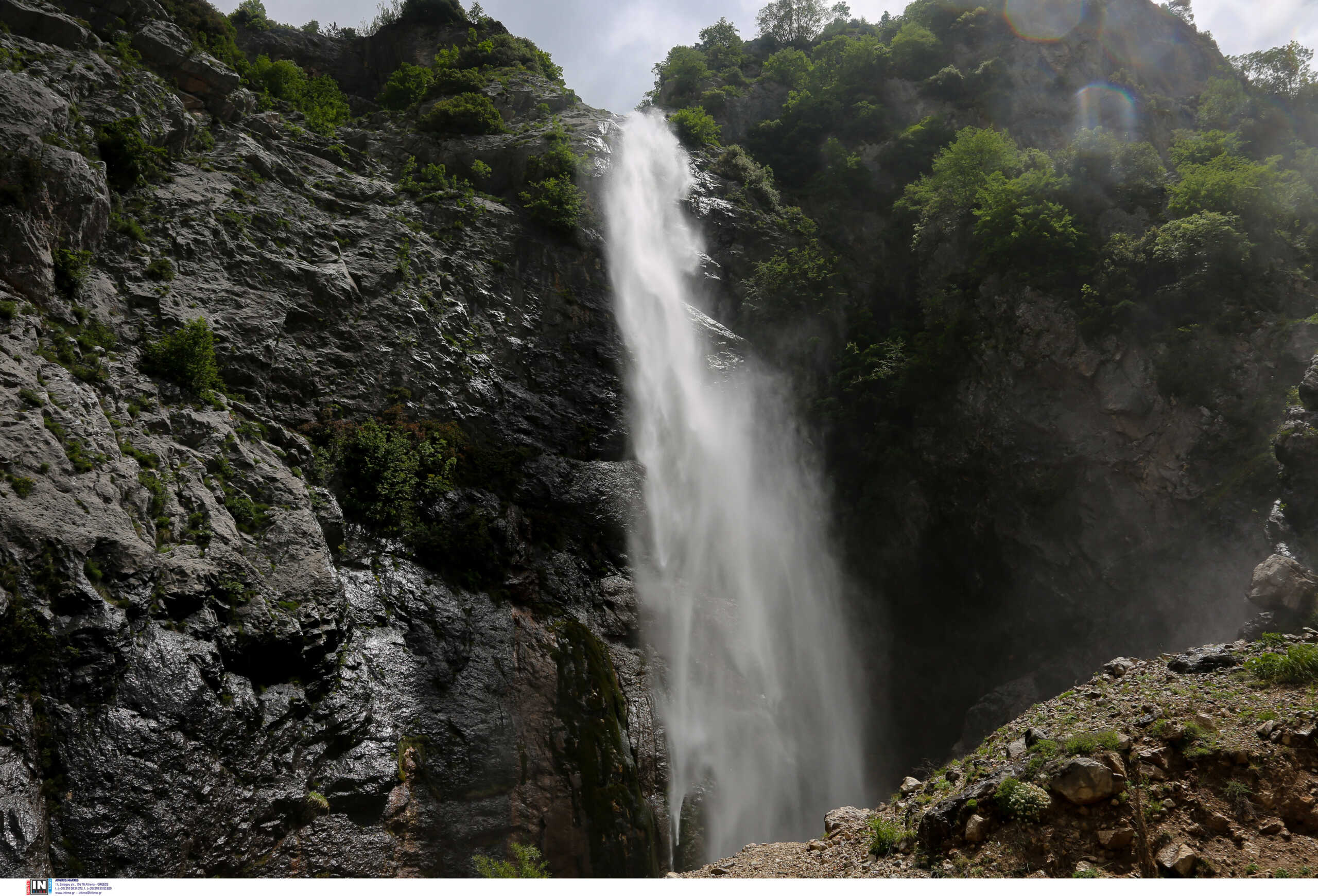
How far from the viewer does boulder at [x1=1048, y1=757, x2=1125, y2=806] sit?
23.5 feet

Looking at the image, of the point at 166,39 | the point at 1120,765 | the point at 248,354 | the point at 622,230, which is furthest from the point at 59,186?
the point at 1120,765

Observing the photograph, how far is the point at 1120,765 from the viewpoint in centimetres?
745

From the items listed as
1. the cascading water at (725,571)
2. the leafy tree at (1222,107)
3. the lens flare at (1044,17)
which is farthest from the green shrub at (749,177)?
the leafy tree at (1222,107)

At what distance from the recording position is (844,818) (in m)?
10.1

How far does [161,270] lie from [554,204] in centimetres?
1239

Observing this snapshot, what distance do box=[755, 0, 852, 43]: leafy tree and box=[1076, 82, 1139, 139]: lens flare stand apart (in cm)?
2351

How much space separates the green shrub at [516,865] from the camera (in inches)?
418

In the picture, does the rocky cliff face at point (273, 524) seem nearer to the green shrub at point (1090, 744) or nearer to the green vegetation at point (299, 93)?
the green vegetation at point (299, 93)

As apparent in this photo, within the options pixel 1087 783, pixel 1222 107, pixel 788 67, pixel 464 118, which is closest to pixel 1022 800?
pixel 1087 783

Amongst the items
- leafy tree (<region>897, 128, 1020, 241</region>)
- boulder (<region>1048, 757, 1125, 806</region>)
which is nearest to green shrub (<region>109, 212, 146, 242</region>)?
boulder (<region>1048, 757, 1125, 806</region>)

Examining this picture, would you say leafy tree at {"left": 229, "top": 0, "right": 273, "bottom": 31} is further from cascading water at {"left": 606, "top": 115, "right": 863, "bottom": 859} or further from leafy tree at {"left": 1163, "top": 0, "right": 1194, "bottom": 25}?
leafy tree at {"left": 1163, "top": 0, "right": 1194, "bottom": 25}

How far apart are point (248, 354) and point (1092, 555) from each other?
2443 centimetres

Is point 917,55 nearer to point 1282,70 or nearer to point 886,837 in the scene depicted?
point 1282,70

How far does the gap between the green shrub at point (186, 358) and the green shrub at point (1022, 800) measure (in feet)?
50.3
